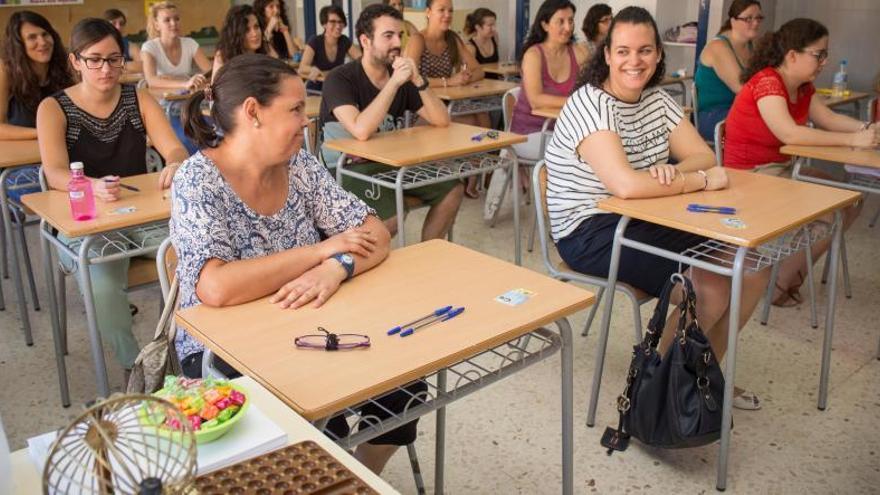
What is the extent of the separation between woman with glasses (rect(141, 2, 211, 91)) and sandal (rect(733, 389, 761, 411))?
3.94m

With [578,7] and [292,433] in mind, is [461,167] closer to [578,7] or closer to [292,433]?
[292,433]

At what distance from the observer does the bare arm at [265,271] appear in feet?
5.31

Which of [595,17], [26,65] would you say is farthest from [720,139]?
[26,65]

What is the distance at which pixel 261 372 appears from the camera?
4.44 feet

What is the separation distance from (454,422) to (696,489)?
73cm

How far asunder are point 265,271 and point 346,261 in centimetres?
19

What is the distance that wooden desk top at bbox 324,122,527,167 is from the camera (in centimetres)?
305

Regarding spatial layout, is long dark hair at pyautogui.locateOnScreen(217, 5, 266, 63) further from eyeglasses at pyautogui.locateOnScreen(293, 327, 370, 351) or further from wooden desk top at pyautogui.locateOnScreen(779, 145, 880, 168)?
eyeglasses at pyautogui.locateOnScreen(293, 327, 370, 351)

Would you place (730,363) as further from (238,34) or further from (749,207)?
(238,34)

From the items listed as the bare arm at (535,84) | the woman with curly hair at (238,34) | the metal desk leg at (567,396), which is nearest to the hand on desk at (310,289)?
the metal desk leg at (567,396)

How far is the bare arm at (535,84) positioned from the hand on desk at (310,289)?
2872 millimetres

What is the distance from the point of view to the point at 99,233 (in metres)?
2.27

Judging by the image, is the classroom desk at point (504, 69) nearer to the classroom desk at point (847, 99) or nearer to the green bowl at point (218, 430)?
the classroom desk at point (847, 99)

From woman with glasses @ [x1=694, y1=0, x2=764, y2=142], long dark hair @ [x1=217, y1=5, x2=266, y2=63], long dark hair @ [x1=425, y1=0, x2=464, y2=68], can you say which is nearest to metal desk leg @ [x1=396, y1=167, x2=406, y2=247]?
long dark hair @ [x1=217, y1=5, x2=266, y2=63]
